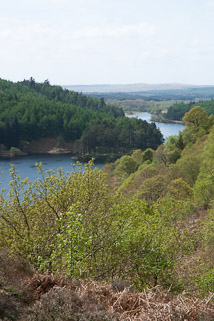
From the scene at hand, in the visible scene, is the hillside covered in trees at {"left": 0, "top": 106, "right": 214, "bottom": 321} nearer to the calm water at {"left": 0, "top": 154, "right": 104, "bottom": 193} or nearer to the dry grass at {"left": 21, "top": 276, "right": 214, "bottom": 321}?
the dry grass at {"left": 21, "top": 276, "right": 214, "bottom": 321}

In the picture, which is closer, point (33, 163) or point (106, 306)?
point (106, 306)

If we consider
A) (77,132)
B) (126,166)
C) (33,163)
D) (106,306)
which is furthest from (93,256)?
(77,132)

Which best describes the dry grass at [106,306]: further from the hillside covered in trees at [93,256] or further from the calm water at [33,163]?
the calm water at [33,163]

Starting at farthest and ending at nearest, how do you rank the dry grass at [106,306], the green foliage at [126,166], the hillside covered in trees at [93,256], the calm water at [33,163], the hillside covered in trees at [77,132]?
the hillside covered in trees at [77,132] < the calm water at [33,163] < the green foliage at [126,166] < the hillside covered in trees at [93,256] < the dry grass at [106,306]

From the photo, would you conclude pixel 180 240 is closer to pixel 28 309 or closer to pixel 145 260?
pixel 145 260

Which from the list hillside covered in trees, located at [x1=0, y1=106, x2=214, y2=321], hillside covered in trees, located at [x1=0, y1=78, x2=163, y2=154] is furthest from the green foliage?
hillside covered in trees, located at [x1=0, y1=106, x2=214, y2=321]

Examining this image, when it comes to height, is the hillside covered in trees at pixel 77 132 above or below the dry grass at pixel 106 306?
below

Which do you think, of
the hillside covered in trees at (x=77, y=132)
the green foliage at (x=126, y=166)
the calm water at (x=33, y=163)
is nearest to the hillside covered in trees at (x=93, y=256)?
the green foliage at (x=126, y=166)

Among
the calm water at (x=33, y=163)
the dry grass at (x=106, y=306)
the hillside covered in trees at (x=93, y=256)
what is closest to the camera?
the dry grass at (x=106, y=306)

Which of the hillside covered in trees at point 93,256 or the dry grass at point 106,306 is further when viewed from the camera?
the hillside covered in trees at point 93,256

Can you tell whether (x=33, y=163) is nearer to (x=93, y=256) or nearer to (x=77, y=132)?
(x=77, y=132)

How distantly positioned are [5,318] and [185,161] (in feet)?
187

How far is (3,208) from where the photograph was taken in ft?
56.5

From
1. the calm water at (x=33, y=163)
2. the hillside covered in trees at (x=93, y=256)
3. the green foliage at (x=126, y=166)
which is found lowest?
the calm water at (x=33, y=163)
